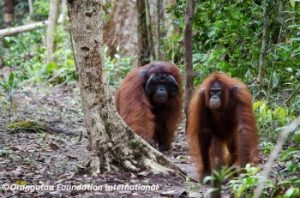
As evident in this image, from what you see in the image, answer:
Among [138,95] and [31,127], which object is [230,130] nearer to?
[138,95]

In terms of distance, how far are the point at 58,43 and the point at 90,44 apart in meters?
11.2

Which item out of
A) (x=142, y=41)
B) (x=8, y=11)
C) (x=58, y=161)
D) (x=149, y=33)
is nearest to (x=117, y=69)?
(x=142, y=41)

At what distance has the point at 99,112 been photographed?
4840mm

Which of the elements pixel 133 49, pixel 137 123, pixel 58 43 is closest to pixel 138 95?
pixel 137 123

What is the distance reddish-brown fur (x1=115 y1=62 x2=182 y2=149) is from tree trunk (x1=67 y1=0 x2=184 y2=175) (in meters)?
1.47

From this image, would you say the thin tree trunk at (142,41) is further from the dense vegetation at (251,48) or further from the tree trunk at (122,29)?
the tree trunk at (122,29)

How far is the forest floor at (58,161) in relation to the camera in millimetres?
4438

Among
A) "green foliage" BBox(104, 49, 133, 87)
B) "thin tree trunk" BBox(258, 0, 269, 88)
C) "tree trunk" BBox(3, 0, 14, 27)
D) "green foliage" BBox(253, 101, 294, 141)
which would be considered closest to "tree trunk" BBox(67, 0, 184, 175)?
"green foliage" BBox(253, 101, 294, 141)

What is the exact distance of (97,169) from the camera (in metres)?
4.79

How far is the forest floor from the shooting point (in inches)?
175

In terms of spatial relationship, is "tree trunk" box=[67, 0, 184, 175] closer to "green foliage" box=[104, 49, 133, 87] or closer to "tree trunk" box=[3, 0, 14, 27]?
"green foliage" box=[104, 49, 133, 87]

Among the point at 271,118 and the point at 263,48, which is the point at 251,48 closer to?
the point at 263,48

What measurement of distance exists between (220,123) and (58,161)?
1.47m

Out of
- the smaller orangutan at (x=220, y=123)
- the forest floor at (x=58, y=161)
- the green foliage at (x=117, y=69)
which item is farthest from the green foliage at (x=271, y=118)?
the green foliage at (x=117, y=69)
